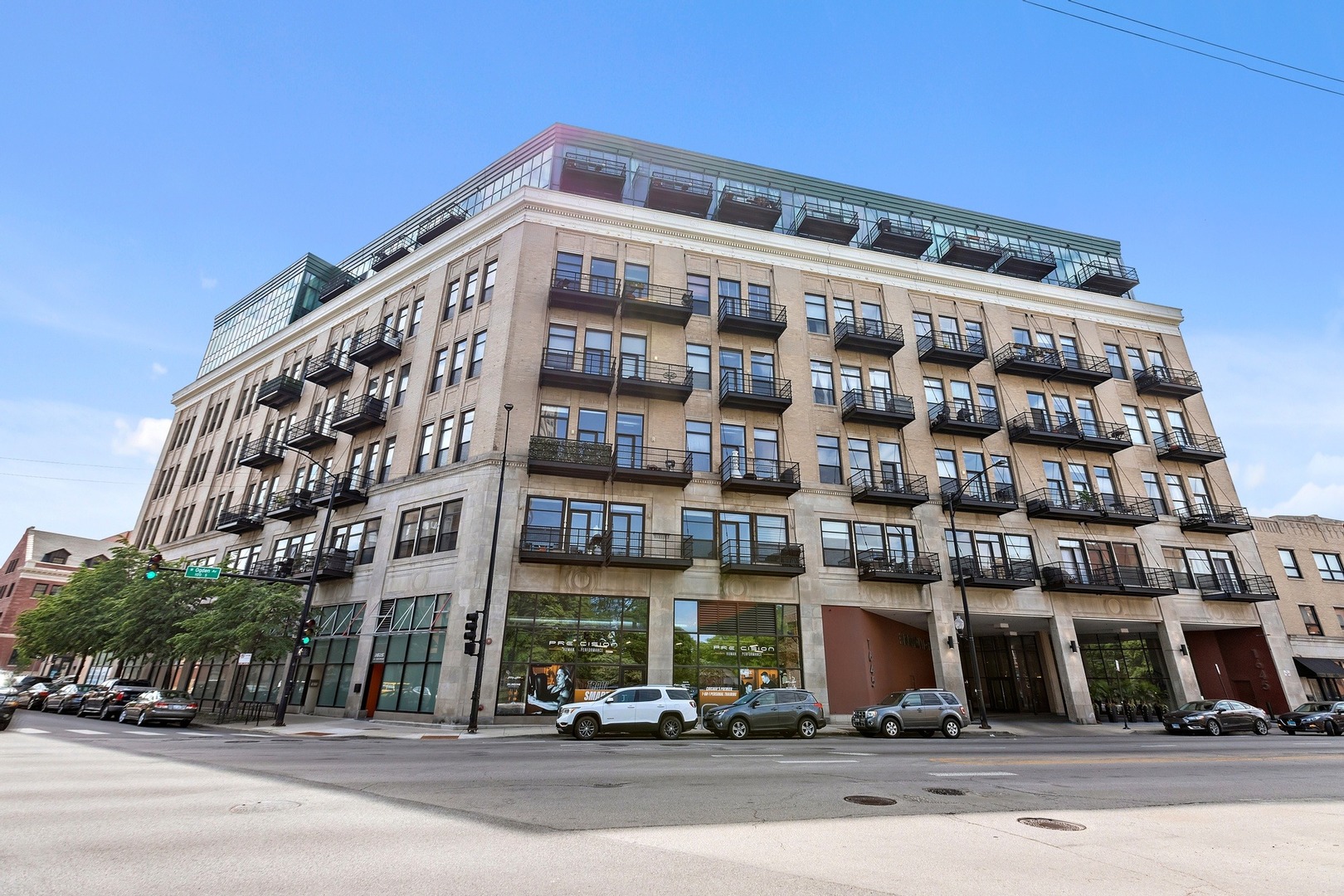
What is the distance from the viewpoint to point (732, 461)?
99.5 ft

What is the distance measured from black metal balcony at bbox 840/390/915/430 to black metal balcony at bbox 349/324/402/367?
2438cm

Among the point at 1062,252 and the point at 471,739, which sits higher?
the point at 1062,252

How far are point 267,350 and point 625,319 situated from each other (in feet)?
98.3

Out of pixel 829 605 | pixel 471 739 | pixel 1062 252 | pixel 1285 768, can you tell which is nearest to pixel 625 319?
pixel 829 605

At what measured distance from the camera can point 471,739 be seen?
20016 mm

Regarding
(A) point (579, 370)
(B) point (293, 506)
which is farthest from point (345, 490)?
(A) point (579, 370)

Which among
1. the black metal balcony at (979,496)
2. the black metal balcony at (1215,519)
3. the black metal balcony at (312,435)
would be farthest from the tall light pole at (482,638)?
the black metal balcony at (1215,519)

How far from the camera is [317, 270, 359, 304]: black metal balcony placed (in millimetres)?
42844

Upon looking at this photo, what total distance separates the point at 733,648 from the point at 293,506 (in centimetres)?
2422

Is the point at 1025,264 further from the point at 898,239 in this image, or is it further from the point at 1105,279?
the point at 898,239

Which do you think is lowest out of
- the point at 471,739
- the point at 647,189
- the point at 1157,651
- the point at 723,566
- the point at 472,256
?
the point at 471,739

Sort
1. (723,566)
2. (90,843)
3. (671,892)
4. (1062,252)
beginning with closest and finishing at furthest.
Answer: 1. (671,892)
2. (90,843)
3. (723,566)
4. (1062,252)

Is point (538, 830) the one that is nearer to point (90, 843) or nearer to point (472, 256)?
point (90, 843)

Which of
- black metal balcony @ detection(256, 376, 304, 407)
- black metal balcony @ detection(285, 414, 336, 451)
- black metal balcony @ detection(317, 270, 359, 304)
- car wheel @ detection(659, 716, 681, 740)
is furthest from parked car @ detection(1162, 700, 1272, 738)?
black metal balcony @ detection(317, 270, 359, 304)
